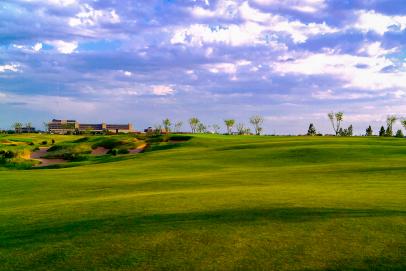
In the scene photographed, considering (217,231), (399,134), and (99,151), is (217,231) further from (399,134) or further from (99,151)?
(399,134)

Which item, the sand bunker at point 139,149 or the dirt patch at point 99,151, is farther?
the dirt patch at point 99,151

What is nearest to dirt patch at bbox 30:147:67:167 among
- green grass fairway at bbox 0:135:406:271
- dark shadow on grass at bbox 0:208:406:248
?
green grass fairway at bbox 0:135:406:271

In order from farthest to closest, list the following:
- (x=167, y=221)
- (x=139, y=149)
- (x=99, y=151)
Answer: (x=99, y=151), (x=139, y=149), (x=167, y=221)

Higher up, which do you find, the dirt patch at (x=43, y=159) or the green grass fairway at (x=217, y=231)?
the green grass fairway at (x=217, y=231)

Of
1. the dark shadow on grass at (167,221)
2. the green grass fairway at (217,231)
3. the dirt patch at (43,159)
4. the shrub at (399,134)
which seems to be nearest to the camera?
the green grass fairway at (217,231)

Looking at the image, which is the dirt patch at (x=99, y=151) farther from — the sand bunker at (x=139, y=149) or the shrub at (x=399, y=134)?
the shrub at (x=399, y=134)

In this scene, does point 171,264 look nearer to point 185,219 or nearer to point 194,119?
point 185,219

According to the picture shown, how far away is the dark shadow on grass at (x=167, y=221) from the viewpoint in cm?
1236

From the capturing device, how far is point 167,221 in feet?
43.7

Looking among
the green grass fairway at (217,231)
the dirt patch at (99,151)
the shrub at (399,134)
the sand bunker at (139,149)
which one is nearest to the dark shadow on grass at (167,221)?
the green grass fairway at (217,231)

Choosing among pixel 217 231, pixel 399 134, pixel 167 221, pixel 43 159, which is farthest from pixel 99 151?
pixel 399 134

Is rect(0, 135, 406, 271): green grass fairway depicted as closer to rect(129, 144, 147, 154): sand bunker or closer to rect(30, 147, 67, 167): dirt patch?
rect(30, 147, 67, 167): dirt patch

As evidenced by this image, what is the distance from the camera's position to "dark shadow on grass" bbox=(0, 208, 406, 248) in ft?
40.5

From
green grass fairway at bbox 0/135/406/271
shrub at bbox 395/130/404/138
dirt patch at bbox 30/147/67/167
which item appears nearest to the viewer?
green grass fairway at bbox 0/135/406/271
